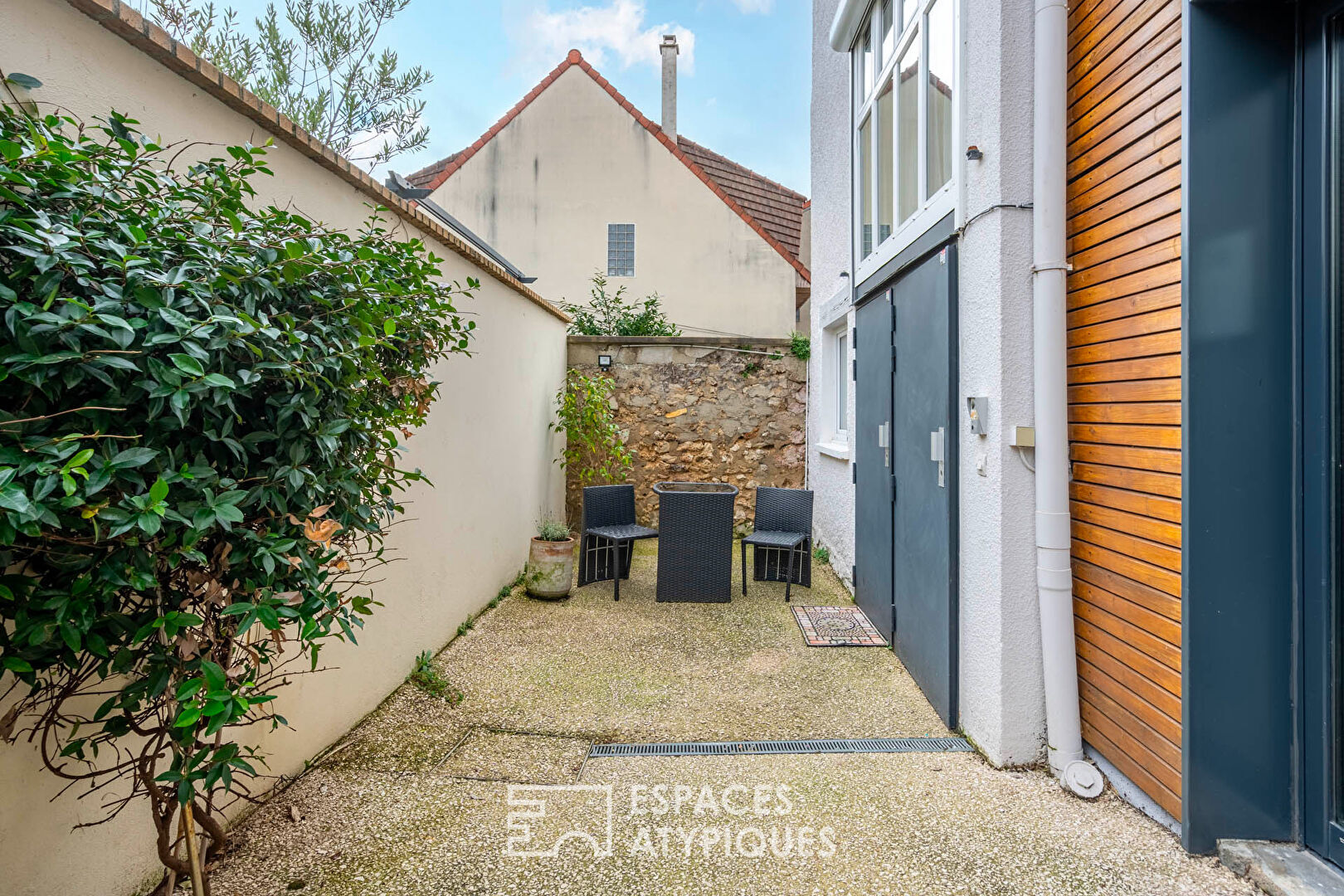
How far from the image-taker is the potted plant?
4.84 meters

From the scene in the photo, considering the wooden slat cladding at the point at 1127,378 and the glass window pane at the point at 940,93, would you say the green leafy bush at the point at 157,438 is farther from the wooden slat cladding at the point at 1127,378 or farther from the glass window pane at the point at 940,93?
the glass window pane at the point at 940,93

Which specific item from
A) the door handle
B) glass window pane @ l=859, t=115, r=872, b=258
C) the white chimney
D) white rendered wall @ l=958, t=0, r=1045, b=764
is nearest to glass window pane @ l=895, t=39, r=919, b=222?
glass window pane @ l=859, t=115, r=872, b=258

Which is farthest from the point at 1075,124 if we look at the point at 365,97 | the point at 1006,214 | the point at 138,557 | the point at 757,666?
the point at 365,97

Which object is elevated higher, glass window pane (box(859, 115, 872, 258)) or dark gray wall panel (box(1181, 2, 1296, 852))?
glass window pane (box(859, 115, 872, 258))

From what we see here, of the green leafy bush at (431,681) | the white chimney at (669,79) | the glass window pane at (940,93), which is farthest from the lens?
the white chimney at (669,79)

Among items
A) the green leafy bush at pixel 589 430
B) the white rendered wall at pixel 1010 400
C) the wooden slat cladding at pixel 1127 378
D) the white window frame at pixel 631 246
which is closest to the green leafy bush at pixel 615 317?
the white window frame at pixel 631 246

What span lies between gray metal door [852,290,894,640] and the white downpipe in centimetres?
134

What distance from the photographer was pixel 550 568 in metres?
4.84

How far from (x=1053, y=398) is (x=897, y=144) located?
2.08 m

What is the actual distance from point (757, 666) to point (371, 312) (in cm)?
278

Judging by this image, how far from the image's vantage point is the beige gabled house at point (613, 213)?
9.76 m

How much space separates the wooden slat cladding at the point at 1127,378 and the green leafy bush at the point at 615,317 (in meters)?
5.42

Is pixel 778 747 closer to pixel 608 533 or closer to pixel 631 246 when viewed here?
pixel 608 533

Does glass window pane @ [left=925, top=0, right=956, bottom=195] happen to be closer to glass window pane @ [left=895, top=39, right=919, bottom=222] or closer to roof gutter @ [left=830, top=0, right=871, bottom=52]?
glass window pane @ [left=895, top=39, right=919, bottom=222]
